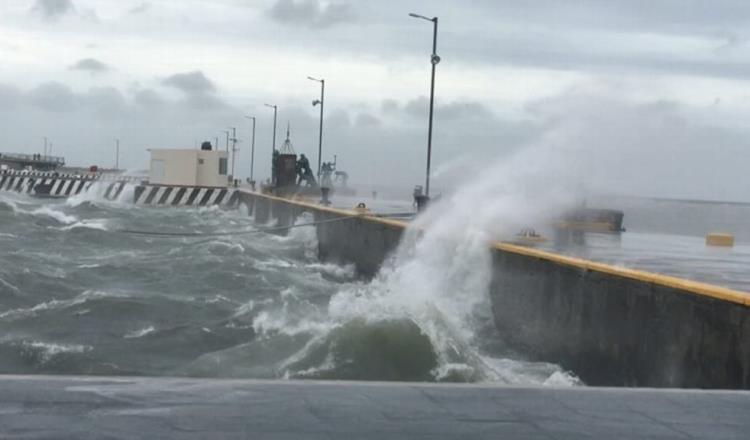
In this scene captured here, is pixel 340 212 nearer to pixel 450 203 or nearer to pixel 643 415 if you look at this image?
pixel 450 203

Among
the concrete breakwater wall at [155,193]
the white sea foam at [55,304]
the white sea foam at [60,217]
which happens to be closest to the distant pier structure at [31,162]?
the concrete breakwater wall at [155,193]

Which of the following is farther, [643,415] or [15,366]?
[15,366]

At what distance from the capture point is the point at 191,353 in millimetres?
12992

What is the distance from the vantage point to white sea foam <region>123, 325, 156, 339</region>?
13.8 metres

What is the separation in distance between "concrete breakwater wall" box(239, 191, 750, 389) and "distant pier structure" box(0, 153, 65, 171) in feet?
392

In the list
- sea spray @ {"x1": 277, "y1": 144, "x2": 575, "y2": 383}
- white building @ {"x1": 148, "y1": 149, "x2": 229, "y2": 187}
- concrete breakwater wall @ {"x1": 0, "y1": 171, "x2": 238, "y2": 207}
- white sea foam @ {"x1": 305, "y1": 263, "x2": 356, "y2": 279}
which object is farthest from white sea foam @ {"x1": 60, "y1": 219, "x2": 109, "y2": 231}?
white building @ {"x1": 148, "y1": 149, "x2": 229, "y2": 187}

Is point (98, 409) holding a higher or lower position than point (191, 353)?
higher

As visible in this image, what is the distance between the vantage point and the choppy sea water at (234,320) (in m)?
11.7

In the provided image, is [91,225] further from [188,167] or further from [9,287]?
[188,167]

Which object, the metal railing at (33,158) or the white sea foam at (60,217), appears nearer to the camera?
the white sea foam at (60,217)

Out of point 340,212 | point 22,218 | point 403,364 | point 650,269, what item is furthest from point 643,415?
point 22,218

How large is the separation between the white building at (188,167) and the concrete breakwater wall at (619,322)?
41.7m

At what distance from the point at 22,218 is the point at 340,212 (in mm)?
11792

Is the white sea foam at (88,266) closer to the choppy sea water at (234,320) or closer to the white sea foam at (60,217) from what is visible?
the choppy sea water at (234,320)
